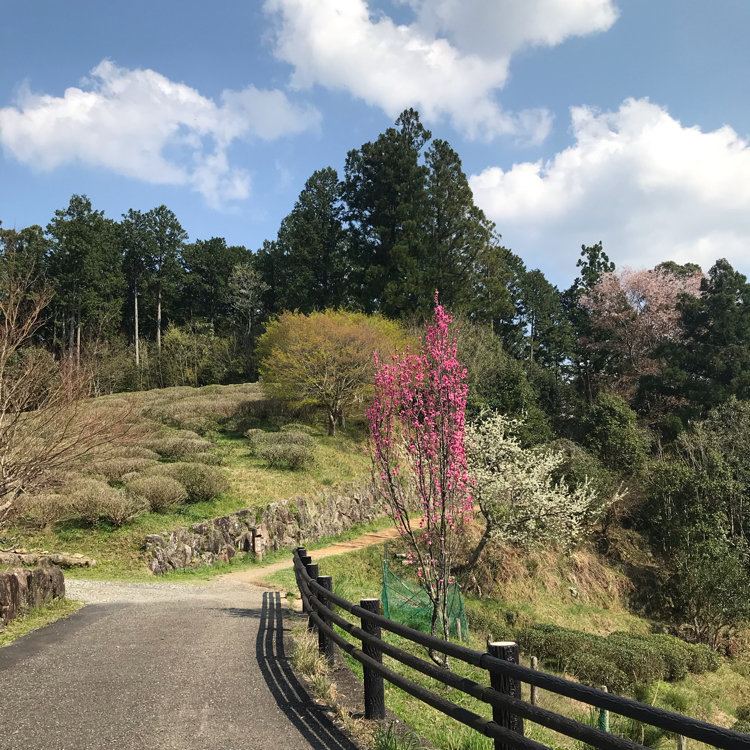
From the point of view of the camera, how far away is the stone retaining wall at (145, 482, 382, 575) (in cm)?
1684

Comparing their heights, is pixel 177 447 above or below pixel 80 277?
below

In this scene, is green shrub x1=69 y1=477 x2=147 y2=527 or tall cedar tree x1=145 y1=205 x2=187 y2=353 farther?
tall cedar tree x1=145 y1=205 x2=187 y2=353

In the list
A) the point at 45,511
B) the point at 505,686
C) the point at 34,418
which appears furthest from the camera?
the point at 45,511

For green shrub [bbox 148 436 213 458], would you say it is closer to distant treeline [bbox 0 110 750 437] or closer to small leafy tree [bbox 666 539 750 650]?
distant treeline [bbox 0 110 750 437]

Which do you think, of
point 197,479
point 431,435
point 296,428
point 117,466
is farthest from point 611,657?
A: point 296,428

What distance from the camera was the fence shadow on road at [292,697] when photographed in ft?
15.0

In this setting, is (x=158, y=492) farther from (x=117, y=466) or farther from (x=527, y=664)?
(x=527, y=664)

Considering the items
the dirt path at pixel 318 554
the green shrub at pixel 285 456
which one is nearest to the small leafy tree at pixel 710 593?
the dirt path at pixel 318 554

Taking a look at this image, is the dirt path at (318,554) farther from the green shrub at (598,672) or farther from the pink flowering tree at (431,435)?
the green shrub at (598,672)

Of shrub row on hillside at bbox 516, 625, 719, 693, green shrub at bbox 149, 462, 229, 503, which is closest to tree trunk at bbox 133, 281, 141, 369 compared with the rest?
green shrub at bbox 149, 462, 229, 503

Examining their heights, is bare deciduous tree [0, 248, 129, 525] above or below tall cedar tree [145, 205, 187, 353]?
below

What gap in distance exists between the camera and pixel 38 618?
9391 millimetres

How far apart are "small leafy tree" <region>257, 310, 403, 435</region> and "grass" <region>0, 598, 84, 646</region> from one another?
2109 centimetres

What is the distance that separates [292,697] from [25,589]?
6.39m
